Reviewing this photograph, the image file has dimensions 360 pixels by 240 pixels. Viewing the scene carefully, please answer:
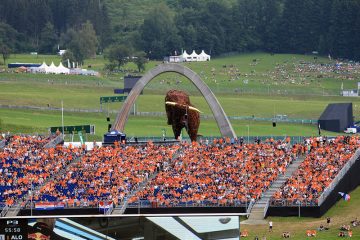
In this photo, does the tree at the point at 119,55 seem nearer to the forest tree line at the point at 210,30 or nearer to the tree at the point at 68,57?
the tree at the point at 68,57

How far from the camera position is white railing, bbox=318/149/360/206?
54.8 m

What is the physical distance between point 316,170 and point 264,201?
13.0 ft

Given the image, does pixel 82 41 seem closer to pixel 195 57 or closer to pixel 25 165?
pixel 195 57

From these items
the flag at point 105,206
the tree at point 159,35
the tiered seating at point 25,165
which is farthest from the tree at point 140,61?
the flag at point 105,206

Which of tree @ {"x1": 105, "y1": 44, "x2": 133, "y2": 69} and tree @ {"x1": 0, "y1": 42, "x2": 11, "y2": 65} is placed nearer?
tree @ {"x1": 105, "y1": 44, "x2": 133, "y2": 69}

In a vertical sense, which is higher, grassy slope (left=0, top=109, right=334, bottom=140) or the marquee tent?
the marquee tent

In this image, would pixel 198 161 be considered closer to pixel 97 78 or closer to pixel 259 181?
pixel 259 181

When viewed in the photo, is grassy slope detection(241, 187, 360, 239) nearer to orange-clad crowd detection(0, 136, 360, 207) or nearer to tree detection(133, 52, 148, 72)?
orange-clad crowd detection(0, 136, 360, 207)

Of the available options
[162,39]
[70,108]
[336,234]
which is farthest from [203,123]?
[162,39]

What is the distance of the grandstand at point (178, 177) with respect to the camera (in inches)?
2185

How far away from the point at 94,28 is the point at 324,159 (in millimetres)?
141941

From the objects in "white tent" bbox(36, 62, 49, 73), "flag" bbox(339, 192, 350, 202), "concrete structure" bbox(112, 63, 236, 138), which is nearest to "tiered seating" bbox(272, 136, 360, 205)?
"flag" bbox(339, 192, 350, 202)

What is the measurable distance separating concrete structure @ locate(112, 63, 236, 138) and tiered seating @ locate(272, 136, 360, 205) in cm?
544

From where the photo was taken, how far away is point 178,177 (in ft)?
192
